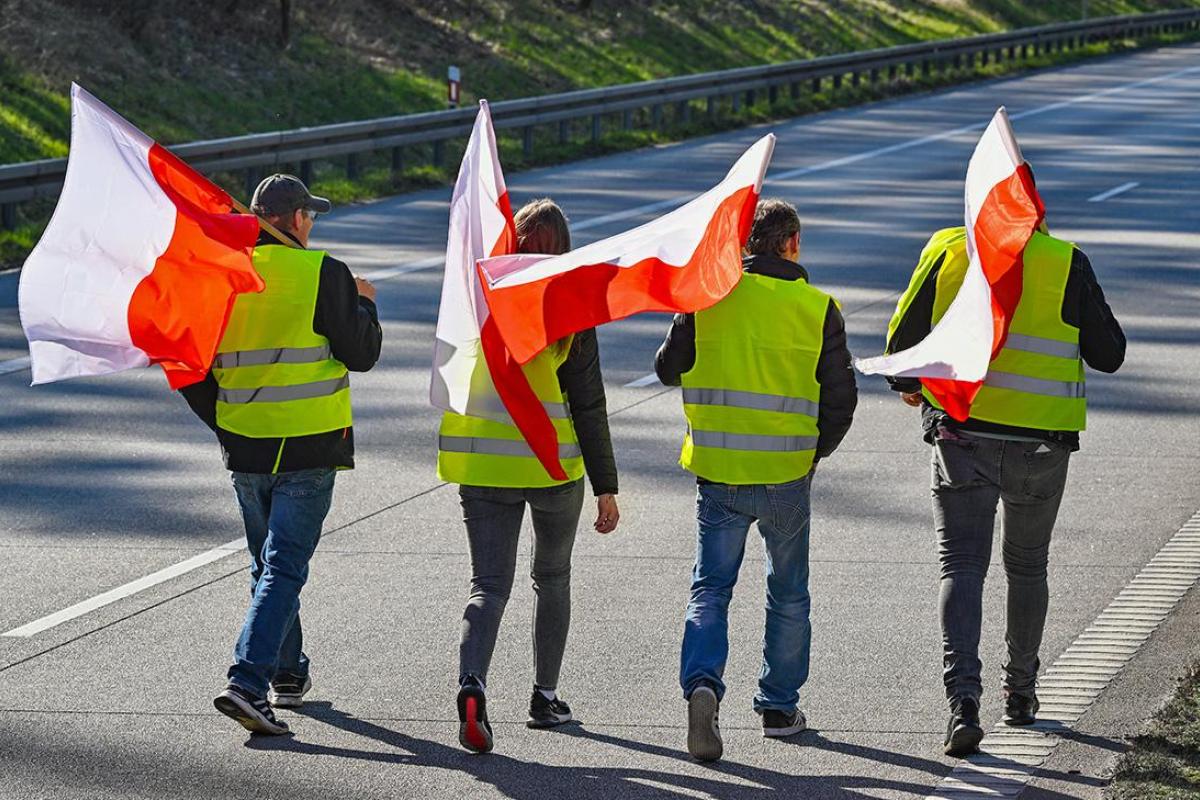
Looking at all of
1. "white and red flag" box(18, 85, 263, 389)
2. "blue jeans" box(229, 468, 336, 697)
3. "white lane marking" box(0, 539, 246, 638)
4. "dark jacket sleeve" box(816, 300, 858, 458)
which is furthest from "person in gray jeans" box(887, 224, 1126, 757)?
"white lane marking" box(0, 539, 246, 638)

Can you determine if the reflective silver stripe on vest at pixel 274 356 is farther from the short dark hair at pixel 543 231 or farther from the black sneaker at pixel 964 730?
the black sneaker at pixel 964 730

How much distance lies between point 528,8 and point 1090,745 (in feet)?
103

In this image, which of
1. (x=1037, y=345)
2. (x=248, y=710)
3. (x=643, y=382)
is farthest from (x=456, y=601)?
(x=643, y=382)

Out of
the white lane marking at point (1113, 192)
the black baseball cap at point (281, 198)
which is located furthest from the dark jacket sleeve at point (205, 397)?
the white lane marking at point (1113, 192)

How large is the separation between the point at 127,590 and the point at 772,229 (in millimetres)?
3210

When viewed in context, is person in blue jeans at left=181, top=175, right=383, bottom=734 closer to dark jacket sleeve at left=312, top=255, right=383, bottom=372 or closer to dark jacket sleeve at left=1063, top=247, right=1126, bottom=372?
dark jacket sleeve at left=312, top=255, right=383, bottom=372

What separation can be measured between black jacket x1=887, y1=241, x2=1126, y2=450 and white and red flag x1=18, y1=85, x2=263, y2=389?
6.81 feet

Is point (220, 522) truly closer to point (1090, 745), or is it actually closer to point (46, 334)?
point (46, 334)

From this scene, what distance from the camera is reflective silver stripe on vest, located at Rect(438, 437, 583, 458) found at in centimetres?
658

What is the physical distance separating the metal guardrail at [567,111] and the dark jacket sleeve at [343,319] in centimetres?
1159

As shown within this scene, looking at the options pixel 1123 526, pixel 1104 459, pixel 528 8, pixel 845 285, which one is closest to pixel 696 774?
pixel 1123 526

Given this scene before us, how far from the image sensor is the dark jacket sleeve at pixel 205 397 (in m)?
6.89

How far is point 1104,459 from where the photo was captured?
10.9 meters

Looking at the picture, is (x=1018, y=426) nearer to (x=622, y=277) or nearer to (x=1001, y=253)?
(x=1001, y=253)
